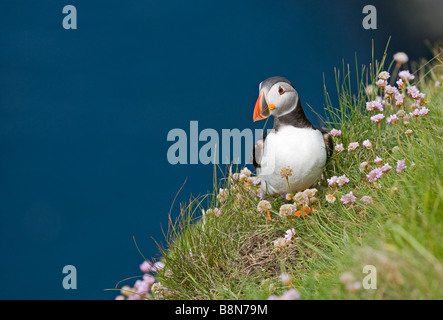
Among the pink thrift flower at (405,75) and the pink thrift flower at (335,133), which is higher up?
the pink thrift flower at (405,75)

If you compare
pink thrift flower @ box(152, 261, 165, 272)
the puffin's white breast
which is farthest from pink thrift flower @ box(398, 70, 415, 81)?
pink thrift flower @ box(152, 261, 165, 272)

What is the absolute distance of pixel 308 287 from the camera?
2359mm

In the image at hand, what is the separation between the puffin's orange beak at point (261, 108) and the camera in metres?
2.94

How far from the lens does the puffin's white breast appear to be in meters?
2.89

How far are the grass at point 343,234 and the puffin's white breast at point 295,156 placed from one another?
0.71 feet

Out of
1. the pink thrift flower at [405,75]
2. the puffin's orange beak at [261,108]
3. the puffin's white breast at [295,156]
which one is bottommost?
the puffin's white breast at [295,156]

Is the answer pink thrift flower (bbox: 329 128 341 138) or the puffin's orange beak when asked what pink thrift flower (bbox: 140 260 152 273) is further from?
pink thrift flower (bbox: 329 128 341 138)

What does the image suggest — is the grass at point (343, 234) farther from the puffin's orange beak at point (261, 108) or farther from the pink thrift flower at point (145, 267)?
the puffin's orange beak at point (261, 108)

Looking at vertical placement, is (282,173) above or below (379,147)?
below

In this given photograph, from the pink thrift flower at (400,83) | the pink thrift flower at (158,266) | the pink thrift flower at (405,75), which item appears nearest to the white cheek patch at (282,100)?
the pink thrift flower at (400,83)
